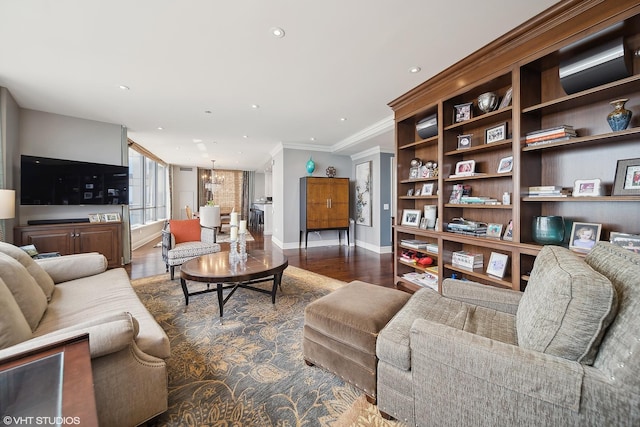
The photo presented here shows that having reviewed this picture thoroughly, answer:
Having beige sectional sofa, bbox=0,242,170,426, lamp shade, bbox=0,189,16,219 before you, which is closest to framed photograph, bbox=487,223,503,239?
beige sectional sofa, bbox=0,242,170,426

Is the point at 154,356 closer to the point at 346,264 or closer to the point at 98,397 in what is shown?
the point at 98,397

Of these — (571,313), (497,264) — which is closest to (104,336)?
(571,313)

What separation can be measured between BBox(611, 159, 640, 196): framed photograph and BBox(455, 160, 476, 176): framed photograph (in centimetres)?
102

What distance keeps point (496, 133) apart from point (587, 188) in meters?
0.87

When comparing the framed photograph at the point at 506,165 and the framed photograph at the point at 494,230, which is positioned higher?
the framed photograph at the point at 506,165

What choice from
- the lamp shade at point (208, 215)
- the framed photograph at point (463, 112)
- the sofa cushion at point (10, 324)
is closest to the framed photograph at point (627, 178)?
the framed photograph at point (463, 112)

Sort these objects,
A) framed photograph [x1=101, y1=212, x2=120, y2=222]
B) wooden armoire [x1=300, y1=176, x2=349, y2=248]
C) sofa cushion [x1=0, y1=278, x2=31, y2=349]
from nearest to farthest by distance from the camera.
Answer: sofa cushion [x1=0, y1=278, x2=31, y2=349]
framed photograph [x1=101, y1=212, x2=120, y2=222]
wooden armoire [x1=300, y1=176, x2=349, y2=248]

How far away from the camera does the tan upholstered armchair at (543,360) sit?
819 millimetres

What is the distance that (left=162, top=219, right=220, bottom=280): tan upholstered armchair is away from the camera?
3.49 m

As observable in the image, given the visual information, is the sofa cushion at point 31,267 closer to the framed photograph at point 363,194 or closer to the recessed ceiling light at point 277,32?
the recessed ceiling light at point 277,32

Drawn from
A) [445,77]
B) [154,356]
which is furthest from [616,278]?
[445,77]

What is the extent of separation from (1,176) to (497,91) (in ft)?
18.7

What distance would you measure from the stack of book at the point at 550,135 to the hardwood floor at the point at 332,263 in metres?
2.25

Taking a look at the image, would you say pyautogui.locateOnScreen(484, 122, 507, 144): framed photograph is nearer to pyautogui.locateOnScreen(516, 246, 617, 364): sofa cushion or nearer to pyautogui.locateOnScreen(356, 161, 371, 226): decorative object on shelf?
pyautogui.locateOnScreen(516, 246, 617, 364): sofa cushion
